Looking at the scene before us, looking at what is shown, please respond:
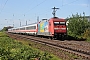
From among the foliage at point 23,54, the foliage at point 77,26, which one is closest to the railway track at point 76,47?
the foliage at point 23,54

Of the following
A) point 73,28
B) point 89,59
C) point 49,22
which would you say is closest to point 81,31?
point 73,28

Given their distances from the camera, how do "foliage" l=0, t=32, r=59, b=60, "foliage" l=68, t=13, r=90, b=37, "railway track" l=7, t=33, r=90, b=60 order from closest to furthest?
1. "foliage" l=0, t=32, r=59, b=60
2. "railway track" l=7, t=33, r=90, b=60
3. "foliage" l=68, t=13, r=90, b=37

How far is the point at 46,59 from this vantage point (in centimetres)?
1159

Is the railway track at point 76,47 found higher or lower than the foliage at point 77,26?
lower

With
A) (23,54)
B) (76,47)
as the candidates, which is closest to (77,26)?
(76,47)

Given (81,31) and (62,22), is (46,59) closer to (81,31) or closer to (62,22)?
(62,22)

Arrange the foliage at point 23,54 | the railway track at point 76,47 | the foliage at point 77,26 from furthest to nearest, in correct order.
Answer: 1. the foliage at point 77,26
2. the railway track at point 76,47
3. the foliage at point 23,54

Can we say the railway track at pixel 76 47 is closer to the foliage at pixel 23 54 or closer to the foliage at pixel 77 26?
the foliage at pixel 23 54

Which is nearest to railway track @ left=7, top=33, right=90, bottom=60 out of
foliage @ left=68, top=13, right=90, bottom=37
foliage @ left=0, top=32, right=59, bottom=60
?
foliage @ left=0, top=32, right=59, bottom=60

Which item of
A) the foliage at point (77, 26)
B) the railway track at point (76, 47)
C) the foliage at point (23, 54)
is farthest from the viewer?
the foliage at point (77, 26)

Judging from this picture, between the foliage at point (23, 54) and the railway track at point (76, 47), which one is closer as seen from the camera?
the foliage at point (23, 54)

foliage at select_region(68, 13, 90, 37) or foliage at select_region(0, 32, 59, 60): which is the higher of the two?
foliage at select_region(68, 13, 90, 37)

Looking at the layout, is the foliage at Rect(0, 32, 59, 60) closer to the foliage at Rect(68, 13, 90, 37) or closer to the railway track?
the railway track

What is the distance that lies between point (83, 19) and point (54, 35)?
53.3 feet
